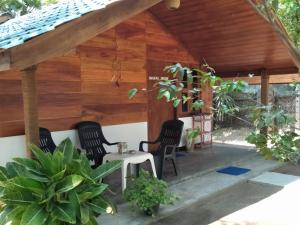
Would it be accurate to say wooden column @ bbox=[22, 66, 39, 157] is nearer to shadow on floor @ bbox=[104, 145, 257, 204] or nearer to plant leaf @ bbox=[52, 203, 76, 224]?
plant leaf @ bbox=[52, 203, 76, 224]

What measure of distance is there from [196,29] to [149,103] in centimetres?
201

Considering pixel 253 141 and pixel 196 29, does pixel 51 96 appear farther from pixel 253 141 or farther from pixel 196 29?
pixel 253 141

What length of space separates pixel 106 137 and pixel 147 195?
9.25 feet

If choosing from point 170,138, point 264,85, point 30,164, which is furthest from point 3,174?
point 264,85

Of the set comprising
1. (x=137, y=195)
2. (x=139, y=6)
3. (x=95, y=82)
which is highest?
(x=139, y=6)

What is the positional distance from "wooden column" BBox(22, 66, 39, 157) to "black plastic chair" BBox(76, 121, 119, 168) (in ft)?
8.12

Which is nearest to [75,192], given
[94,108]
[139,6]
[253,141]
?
[253,141]

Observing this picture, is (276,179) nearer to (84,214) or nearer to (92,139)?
(92,139)

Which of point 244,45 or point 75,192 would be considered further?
point 244,45

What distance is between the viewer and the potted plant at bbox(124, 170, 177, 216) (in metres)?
3.96

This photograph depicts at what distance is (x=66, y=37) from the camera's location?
307 cm

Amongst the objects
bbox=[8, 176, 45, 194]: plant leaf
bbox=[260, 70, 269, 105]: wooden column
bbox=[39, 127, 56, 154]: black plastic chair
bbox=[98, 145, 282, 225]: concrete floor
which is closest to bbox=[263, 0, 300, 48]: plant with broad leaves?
bbox=[8, 176, 45, 194]: plant leaf

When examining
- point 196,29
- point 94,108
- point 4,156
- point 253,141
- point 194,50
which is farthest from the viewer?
point 194,50

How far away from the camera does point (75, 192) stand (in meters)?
2.88
